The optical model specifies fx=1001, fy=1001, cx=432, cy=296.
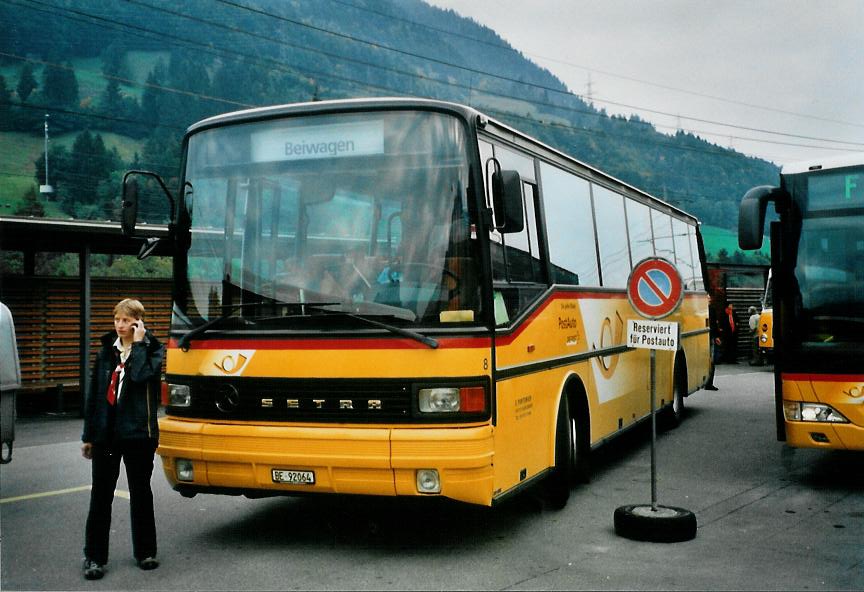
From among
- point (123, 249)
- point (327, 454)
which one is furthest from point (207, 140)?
point (123, 249)

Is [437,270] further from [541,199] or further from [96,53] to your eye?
[96,53]

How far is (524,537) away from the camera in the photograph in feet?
25.2

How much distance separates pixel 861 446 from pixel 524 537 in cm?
347

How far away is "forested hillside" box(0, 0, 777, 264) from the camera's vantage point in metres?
67.3

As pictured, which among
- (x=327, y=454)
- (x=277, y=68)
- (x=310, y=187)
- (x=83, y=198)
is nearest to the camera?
(x=327, y=454)

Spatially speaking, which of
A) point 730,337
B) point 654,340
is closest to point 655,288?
point 654,340

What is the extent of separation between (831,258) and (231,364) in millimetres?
5687

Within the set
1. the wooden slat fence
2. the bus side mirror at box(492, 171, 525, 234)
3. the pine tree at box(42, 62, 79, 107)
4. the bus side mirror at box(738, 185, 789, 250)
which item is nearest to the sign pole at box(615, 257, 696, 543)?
the bus side mirror at box(738, 185, 789, 250)

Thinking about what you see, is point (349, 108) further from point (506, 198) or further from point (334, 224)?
point (506, 198)

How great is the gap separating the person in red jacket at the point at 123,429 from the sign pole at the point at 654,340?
357 centimetres

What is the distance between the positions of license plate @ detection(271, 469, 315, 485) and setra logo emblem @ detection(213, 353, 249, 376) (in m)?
0.78

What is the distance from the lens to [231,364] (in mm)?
7184

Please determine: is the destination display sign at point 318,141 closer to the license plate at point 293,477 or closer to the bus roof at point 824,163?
the license plate at point 293,477

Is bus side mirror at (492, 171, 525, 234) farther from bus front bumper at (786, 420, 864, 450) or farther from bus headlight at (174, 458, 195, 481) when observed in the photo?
bus front bumper at (786, 420, 864, 450)
